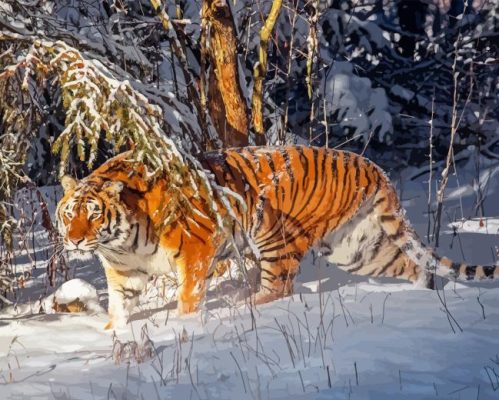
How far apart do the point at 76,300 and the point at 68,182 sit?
1044mm

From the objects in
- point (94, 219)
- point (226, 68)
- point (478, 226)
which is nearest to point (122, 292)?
point (94, 219)

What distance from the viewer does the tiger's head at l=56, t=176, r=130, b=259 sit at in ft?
15.2

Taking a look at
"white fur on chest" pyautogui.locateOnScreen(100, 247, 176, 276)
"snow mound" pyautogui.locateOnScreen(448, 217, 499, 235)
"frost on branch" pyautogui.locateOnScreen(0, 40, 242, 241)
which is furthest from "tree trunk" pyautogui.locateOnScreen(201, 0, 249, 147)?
"snow mound" pyautogui.locateOnScreen(448, 217, 499, 235)

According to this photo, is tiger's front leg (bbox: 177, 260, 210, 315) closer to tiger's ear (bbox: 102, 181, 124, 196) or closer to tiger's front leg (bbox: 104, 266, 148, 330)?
tiger's front leg (bbox: 104, 266, 148, 330)

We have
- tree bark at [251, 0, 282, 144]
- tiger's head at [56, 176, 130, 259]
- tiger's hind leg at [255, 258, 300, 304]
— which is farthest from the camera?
tree bark at [251, 0, 282, 144]

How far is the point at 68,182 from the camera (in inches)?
188

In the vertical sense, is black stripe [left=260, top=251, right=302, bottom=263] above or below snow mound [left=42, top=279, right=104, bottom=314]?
above

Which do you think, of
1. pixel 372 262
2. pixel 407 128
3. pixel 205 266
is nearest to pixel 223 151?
pixel 205 266

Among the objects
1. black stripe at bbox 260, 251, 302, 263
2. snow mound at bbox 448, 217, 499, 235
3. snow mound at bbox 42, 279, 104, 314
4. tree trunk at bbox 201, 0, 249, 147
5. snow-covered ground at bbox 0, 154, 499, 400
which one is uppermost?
tree trunk at bbox 201, 0, 249, 147

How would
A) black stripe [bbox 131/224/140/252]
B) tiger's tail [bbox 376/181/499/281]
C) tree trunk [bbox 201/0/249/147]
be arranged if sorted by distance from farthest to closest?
tree trunk [bbox 201/0/249/147]
tiger's tail [bbox 376/181/499/281]
black stripe [bbox 131/224/140/252]

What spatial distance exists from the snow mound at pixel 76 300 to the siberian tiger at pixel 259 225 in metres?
0.58

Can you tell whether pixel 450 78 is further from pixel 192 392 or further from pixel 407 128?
pixel 192 392

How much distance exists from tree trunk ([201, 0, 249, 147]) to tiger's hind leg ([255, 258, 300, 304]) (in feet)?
4.94

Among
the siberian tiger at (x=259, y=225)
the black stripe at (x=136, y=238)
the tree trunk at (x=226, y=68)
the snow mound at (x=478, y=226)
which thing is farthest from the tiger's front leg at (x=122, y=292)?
the snow mound at (x=478, y=226)
